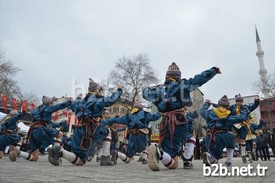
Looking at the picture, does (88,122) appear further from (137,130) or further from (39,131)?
(137,130)

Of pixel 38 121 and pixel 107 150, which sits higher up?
pixel 38 121

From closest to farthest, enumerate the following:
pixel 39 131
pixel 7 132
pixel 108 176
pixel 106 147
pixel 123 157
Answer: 1. pixel 108 176
2. pixel 106 147
3. pixel 39 131
4. pixel 123 157
5. pixel 7 132

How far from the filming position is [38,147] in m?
8.65

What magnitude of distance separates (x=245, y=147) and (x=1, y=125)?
833 centimetres

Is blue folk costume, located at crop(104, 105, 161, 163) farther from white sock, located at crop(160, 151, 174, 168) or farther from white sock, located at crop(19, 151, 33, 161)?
white sock, located at crop(160, 151, 174, 168)

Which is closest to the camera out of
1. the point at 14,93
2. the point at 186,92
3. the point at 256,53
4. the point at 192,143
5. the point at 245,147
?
the point at 186,92

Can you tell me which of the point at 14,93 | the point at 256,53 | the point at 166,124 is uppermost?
the point at 256,53

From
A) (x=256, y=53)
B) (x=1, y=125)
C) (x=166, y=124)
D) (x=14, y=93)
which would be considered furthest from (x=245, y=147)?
(x=256, y=53)

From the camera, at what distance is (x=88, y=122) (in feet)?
22.1

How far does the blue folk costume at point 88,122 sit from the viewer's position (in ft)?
20.9

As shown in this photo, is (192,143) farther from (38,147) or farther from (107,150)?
(38,147)

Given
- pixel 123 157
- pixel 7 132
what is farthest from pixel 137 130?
pixel 7 132

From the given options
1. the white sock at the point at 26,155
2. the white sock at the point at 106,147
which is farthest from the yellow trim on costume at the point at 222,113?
the white sock at the point at 26,155

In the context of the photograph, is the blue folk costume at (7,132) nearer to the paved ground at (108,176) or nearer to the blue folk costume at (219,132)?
the paved ground at (108,176)
